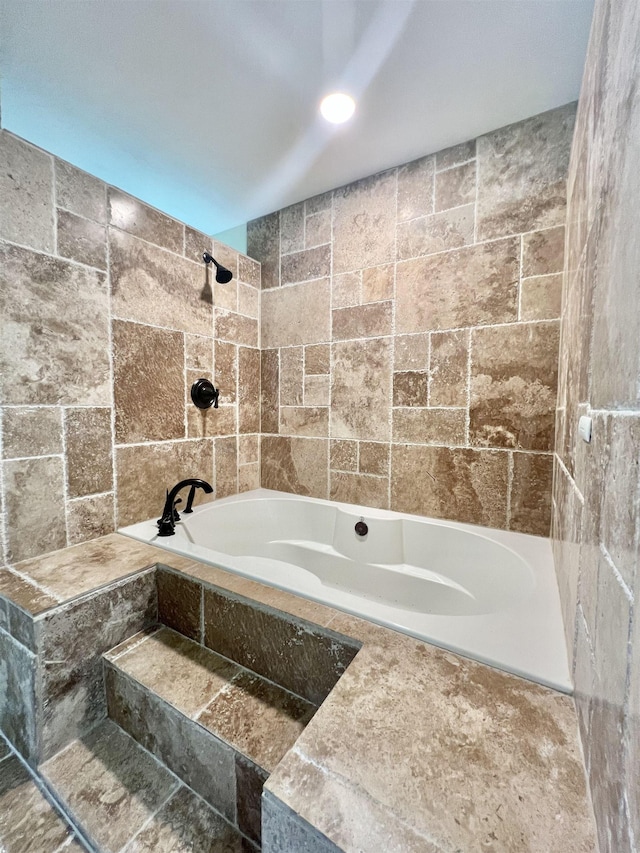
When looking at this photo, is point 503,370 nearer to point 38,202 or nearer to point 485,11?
point 485,11

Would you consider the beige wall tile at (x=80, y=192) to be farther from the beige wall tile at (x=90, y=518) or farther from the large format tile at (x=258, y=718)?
the large format tile at (x=258, y=718)

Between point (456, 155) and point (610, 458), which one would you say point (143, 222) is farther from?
point (610, 458)

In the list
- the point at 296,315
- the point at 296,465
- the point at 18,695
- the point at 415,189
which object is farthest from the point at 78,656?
the point at 415,189

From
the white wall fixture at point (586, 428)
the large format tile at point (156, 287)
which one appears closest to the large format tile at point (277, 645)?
the white wall fixture at point (586, 428)

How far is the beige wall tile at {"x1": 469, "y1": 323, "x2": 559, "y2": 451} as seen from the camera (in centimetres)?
145

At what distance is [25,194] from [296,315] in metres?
1.34

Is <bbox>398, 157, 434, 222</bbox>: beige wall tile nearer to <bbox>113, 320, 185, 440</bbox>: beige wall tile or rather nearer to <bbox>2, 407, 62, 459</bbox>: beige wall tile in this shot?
<bbox>113, 320, 185, 440</bbox>: beige wall tile

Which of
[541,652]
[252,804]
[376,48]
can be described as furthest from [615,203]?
[252,804]

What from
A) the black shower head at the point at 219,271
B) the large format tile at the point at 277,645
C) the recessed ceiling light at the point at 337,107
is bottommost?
the large format tile at the point at 277,645

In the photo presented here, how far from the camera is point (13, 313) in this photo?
1.20 meters

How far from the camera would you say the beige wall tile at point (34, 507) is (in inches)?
48.3

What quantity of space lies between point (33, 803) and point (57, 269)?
1.79m

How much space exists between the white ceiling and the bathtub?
1.88m

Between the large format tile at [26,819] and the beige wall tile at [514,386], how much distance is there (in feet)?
6.37
